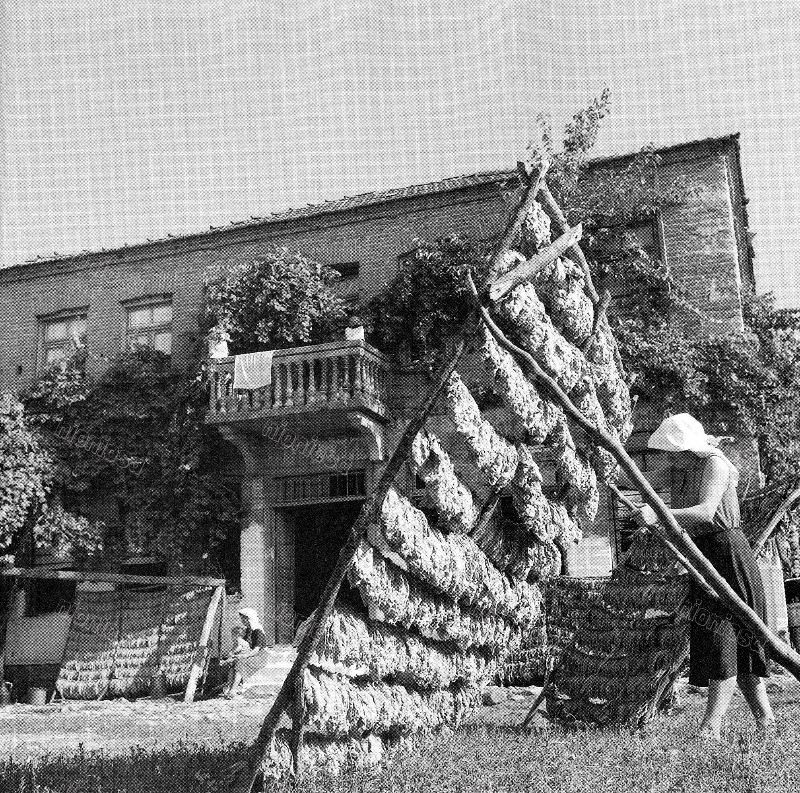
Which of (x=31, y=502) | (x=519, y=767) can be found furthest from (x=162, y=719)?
(x=519, y=767)

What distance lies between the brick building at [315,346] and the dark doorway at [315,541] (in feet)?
0.08

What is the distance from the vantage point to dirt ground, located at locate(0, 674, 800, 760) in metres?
7.12

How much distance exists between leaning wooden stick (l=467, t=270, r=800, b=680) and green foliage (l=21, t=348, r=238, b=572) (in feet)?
42.3

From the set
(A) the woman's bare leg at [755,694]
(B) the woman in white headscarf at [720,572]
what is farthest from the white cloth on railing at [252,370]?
(A) the woman's bare leg at [755,694]

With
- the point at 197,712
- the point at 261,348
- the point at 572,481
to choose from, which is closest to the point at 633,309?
the point at 261,348

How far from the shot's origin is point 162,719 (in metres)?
11.5

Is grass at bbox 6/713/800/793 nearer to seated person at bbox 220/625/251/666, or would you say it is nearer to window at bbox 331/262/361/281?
seated person at bbox 220/625/251/666

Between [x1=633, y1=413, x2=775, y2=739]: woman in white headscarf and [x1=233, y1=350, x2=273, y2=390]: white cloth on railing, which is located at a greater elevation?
[x1=233, y1=350, x2=273, y2=390]: white cloth on railing

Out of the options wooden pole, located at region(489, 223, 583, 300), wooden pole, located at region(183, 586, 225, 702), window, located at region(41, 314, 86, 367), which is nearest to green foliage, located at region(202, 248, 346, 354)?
window, located at region(41, 314, 86, 367)

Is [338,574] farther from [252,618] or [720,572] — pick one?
[252,618]

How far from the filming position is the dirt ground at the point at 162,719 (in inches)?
281

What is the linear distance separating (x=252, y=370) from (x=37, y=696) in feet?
20.7

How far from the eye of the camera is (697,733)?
Answer: 5082mm

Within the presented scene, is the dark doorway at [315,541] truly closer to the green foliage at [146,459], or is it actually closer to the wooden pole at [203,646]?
the green foliage at [146,459]
